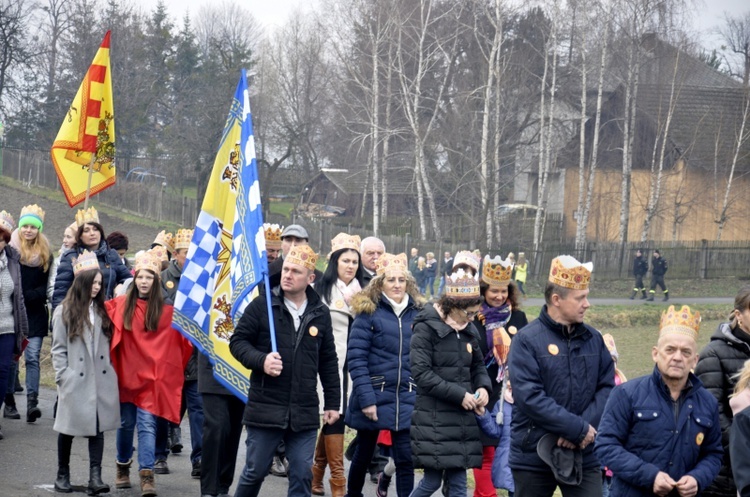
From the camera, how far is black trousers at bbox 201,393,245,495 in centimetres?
786

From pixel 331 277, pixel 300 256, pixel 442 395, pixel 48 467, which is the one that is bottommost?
pixel 48 467

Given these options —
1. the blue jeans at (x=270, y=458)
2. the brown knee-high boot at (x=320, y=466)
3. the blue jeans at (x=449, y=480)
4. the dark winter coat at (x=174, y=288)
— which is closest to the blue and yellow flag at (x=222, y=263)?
the blue jeans at (x=270, y=458)

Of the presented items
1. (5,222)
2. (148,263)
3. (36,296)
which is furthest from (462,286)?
(36,296)

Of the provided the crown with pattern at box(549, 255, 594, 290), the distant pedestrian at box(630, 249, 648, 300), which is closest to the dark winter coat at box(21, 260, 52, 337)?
the crown with pattern at box(549, 255, 594, 290)

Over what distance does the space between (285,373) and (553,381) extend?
183 cm

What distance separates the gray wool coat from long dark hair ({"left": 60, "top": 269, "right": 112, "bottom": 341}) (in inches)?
1.8

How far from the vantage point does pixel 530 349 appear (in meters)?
6.12

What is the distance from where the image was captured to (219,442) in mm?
7898

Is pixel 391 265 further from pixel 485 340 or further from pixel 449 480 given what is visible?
pixel 449 480

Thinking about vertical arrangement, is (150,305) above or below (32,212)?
below

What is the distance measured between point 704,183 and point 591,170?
26.4 ft

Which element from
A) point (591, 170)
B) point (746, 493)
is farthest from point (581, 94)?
point (746, 493)

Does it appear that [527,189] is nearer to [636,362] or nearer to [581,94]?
[581,94]

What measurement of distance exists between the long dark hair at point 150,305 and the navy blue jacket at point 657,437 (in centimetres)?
416
